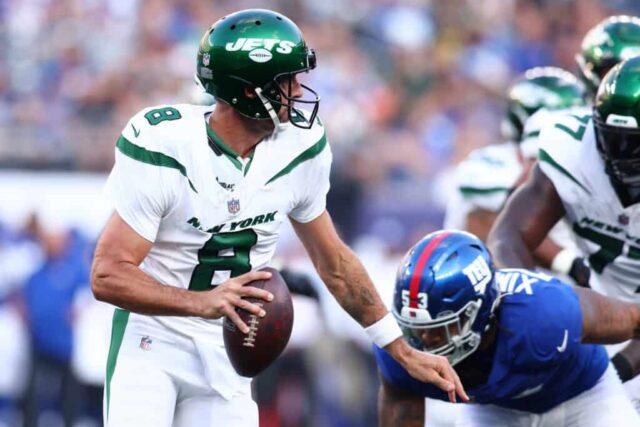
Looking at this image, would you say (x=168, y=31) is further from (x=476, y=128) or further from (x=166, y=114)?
(x=166, y=114)

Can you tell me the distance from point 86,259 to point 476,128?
3215mm

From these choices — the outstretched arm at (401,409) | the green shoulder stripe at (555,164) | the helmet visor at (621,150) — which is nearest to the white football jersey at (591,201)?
the green shoulder stripe at (555,164)

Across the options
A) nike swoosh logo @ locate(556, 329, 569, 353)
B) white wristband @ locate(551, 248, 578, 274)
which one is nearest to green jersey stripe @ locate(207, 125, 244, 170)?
nike swoosh logo @ locate(556, 329, 569, 353)

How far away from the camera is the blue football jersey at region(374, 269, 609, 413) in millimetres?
4238

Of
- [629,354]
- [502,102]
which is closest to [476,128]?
[502,102]

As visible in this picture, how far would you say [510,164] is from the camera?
6461 millimetres

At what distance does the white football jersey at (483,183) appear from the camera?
628 cm

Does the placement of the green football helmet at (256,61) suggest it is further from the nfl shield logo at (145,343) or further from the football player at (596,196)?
the football player at (596,196)

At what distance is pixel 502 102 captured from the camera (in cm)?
1030

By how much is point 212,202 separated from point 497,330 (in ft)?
3.40

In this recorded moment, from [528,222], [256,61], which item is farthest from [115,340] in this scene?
[528,222]

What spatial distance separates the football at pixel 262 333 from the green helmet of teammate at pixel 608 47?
2.81 meters

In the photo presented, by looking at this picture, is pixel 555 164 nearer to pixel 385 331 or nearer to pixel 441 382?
pixel 385 331

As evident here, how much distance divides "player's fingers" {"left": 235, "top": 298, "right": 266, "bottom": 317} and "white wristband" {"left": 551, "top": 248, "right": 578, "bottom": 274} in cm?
238
